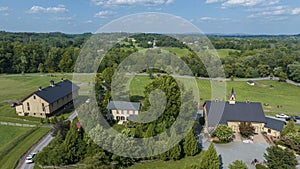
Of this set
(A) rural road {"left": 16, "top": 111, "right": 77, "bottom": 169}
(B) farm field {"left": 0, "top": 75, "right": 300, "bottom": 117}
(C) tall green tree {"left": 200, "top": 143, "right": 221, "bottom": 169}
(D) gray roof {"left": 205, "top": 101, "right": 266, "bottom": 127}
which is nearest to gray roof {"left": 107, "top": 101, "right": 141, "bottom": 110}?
(A) rural road {"left": 16, "top": 111, "right": 77, "bottom": 169}

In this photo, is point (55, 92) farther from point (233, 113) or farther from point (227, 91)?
point (227, 91)

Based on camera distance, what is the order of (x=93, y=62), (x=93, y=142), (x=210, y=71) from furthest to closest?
(x=210, y=71) < (x=93, y=62) < (x=93, y=142)

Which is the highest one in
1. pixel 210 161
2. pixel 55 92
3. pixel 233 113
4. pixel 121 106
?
pixel 55 92

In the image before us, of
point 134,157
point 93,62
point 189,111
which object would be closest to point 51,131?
point 134,157

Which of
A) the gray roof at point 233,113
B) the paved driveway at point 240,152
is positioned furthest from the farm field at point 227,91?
the paved driveway at point 240,152

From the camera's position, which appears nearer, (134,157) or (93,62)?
(134,157)

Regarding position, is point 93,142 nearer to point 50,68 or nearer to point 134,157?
point 134,157

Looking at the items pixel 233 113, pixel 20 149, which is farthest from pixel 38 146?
pixel 233 113
